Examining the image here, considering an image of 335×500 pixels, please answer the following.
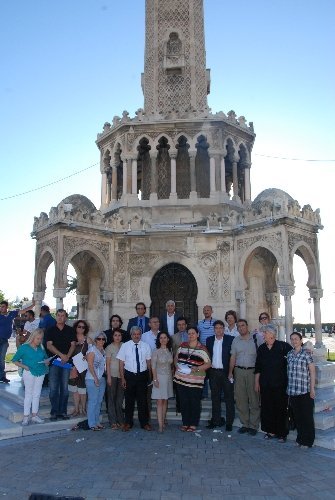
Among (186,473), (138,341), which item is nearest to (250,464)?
(186,473)

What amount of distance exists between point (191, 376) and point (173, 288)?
21.0 feet

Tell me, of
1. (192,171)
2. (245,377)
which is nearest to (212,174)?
(192,171)

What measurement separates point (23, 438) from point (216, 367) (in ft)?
13.1

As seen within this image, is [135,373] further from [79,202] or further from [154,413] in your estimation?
[79,202]

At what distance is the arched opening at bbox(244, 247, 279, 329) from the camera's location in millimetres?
14203

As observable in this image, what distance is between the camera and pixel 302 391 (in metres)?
7.12

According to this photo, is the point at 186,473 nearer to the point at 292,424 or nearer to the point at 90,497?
the point at 90,497

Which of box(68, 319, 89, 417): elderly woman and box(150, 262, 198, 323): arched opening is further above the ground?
box(150, 262, 198, 323): arched opening

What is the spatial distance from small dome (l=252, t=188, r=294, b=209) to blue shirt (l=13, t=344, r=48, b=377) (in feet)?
26.9

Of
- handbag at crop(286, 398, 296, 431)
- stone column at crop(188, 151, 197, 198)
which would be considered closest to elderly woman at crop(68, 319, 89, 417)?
handbag at crop(286, 398, 296, 431)

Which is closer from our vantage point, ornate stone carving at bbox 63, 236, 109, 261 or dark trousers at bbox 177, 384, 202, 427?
dark trousers at bbox 177, 384, 202, 427

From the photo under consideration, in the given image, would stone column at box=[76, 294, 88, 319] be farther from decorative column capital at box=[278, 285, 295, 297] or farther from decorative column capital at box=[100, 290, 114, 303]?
decorative column capital at box=[278, 285, 295, 297]

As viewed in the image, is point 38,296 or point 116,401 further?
point 38,296

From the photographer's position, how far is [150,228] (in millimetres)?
14195
